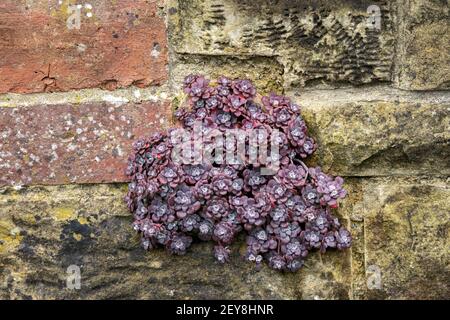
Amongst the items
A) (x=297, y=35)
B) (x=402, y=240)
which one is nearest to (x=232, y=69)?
(x=297, y=35)

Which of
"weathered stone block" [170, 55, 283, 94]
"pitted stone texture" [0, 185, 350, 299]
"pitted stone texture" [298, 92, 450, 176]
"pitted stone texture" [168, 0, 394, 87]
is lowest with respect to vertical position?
"pitted stone texture" [0, 185, 350, 299]

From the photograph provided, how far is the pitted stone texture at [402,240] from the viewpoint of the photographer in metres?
1.58

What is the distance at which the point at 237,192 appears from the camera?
154 centimetres

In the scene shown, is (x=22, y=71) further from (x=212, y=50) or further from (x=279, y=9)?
(x=279, y=9)

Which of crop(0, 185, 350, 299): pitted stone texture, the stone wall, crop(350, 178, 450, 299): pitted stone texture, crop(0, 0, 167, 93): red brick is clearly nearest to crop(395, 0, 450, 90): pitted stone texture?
the stone wall

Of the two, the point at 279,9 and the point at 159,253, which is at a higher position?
the point at 279,9

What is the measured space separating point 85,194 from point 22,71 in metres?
0.31

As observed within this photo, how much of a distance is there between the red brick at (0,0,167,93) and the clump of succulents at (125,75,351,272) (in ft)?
0.40

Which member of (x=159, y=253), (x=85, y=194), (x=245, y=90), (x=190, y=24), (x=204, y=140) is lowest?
(x=159, y=253)

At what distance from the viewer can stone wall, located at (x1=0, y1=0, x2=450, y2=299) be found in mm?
1575

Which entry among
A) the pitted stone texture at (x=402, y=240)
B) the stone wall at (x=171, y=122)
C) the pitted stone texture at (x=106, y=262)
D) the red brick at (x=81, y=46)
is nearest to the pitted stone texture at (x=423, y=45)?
the stone wall at (x=171, y=122)

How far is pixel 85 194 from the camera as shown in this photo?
1613 mm

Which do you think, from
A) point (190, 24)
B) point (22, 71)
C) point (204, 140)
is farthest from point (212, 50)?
point (22, 71)

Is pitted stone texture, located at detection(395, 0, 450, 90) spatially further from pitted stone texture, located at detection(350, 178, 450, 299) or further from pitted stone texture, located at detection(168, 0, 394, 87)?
pitted stone texture, located at detection(350, 178, 450, 299)
